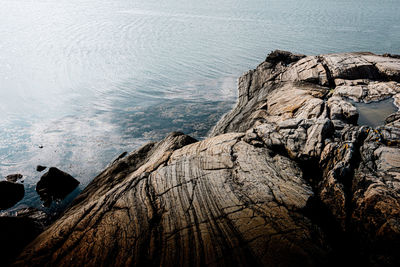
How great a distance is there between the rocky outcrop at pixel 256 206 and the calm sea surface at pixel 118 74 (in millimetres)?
6802

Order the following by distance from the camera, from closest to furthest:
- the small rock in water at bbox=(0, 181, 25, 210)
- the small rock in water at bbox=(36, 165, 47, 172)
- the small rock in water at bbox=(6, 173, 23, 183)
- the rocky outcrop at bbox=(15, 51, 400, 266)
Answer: the rocky outcrop at bbox=(15, 51, 400, 266) → the small rock in water at bbox=(0, 181, 25, 210) → the small rock in water at bbox=(6, 173, 23, 183) → the small rock in water at bbox=(36, 165, 47, 172)

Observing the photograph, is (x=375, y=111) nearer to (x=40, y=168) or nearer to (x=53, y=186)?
(x=53, y=186)

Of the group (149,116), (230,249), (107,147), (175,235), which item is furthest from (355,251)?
(149,116)

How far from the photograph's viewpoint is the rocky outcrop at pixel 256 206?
179 inches

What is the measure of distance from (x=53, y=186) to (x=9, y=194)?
75.4 inches

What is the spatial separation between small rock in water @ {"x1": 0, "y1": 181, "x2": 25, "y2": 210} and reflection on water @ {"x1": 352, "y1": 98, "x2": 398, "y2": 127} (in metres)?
17.2

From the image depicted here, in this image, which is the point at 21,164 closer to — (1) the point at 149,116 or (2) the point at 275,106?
(1) the point at 149,116

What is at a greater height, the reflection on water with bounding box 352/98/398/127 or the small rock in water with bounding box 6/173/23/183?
the reflection on water with bounding box 352/98/398/127

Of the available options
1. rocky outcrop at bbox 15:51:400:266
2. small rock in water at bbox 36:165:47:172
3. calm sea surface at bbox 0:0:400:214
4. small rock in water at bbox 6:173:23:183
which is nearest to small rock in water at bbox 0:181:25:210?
calm sea surface at bbox 0:0:400:214

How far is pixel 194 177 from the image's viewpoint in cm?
688

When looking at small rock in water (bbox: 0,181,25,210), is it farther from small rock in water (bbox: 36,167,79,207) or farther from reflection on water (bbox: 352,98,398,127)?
reflection on water (bbox: 352,98,398,127)

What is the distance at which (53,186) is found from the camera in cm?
1112

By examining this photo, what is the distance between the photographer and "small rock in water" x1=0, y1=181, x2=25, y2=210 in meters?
10.1

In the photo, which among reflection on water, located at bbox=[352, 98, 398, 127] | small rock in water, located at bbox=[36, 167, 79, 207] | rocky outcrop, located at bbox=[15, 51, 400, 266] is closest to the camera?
rocky outcrop, located at bbox=[15, 51, 400, 266]
